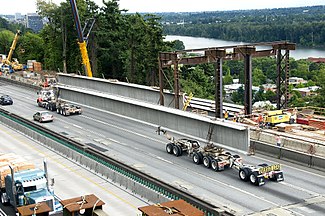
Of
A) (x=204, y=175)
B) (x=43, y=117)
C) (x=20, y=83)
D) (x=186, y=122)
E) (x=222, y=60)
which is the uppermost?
(x=222, y=60)

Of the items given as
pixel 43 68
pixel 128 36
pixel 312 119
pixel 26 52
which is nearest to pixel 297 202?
pixel 312 119

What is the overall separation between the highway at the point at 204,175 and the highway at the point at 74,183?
3.92 m

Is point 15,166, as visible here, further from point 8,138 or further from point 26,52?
point 26,52

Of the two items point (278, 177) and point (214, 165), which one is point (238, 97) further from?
point (278, 177)

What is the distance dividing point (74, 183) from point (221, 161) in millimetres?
10109

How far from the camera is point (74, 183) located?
30688mm

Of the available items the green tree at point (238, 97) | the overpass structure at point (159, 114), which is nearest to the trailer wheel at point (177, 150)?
the overpass structure at point (159, 114)

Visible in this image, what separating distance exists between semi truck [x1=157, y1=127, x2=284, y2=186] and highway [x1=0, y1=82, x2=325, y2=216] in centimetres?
42

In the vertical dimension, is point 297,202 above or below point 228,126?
below

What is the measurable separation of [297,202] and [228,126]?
717 cm

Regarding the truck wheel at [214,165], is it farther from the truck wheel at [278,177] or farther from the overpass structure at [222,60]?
the overpass structure at [222,60]

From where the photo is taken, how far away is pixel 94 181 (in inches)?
1215

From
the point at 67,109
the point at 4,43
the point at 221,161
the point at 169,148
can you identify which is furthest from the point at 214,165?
the point at 4,43

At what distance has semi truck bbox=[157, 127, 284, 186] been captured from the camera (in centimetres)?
3091
